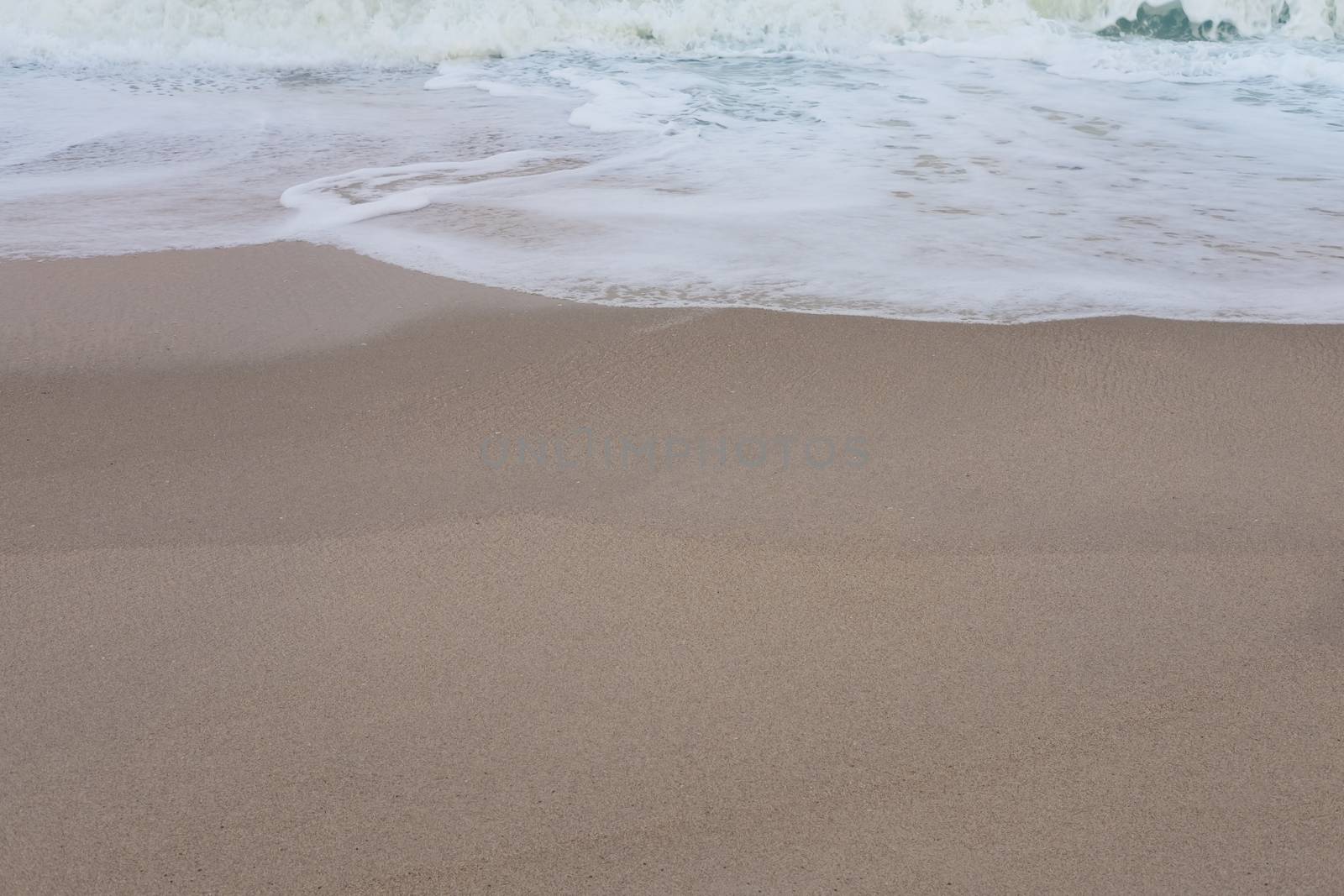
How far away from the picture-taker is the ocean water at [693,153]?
13.5 ft

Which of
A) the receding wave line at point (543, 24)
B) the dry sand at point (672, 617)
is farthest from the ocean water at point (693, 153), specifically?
the dry sand at point (672, 617)

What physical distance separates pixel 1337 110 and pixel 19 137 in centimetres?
879

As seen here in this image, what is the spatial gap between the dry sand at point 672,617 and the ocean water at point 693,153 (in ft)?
2.48

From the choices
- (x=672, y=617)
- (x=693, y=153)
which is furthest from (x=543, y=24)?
(x=672, y=617)

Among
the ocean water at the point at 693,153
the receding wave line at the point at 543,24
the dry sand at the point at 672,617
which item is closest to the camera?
the dry sand at the point at 672,617

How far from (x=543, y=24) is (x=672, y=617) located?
10.4m

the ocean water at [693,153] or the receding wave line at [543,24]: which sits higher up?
the receding wave line at [543,24]

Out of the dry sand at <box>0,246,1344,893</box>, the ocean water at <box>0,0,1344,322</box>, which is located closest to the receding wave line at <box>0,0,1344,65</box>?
the ocean water at <box>0,0,1344,322</box>

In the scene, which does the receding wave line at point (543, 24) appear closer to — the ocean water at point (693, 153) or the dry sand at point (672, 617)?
the ocean water at point (693, 153)

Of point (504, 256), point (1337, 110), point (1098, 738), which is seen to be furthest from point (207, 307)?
point (1337, 110)

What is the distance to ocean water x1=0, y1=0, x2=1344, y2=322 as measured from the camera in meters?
4.11

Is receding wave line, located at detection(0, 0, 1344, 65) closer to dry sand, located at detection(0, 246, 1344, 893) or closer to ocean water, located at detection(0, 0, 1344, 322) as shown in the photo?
ocean water, located at detection(0, 0, 1344, 322)

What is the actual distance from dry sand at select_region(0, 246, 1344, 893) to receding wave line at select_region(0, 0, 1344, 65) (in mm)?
8029

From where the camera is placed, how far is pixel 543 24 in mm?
11258
